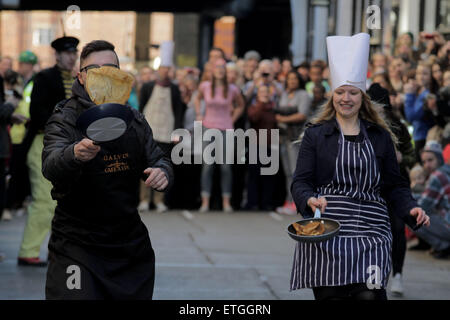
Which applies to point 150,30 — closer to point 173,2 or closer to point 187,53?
point 187,53

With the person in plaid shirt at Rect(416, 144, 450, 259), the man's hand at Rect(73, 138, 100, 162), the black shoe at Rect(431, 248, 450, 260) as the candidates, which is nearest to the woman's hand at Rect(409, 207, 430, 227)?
the man's hand at Rect(73, 138, 100, 162)

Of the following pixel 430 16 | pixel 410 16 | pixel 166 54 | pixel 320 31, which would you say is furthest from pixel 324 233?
pixel 320 31

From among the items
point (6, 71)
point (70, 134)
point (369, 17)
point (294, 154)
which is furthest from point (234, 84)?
point (70, 134)

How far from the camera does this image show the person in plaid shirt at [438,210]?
36.0 feet

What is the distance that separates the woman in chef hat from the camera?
547 centimetres

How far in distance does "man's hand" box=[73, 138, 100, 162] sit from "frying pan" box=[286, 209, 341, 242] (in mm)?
1245

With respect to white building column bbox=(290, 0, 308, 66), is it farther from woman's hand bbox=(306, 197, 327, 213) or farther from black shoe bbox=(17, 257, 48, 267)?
woman's hand bbox=(306, 197, 327, 213)

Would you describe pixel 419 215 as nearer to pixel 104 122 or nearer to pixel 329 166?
pixel 329 166

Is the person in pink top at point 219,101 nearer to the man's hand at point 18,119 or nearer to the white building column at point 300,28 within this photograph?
the man's hand at point 18,119

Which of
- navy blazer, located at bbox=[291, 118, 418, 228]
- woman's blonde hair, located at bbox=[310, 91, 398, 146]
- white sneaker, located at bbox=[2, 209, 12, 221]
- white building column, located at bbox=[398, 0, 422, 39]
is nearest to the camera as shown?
navy blazer, located at bbox=[291, 118, 418, 228]

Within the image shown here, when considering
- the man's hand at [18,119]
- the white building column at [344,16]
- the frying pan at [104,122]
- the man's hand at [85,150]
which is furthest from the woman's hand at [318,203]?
the white building column at [344,16]

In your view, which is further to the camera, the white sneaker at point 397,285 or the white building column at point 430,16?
the white building column at point 430,16

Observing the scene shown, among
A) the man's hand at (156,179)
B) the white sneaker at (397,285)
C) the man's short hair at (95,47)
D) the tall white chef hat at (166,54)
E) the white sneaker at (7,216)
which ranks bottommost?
the white sneaker at (7,216)

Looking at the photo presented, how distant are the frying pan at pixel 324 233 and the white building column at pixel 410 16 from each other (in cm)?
1453
